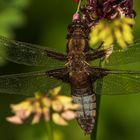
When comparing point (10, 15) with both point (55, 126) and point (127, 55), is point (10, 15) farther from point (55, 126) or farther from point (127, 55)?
point (127, 55)

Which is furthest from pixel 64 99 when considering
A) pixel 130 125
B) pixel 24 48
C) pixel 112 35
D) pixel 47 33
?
pixel 47 33

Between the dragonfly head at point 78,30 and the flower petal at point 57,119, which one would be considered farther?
the dragonfly head at point 78,30

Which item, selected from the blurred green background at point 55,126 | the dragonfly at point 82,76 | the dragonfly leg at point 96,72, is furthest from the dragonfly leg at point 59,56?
the blurred green background at point 55,126

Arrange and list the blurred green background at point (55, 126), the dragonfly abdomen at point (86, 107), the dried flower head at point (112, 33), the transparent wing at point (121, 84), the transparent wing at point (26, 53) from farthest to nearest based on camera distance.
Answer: the blurred green background at point (55, 126)
the transparent wing at point (26, 53)
the transparent wing at point (121, 84)
the dragonfly abdomen at point (86, 107)
the dried flower head at point (112, 33)

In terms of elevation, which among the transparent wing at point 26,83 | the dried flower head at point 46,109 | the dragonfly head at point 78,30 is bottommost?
the dried flower head at point 46,109

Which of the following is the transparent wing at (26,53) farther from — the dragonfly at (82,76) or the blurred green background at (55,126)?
the blurred green background at (55,126)
